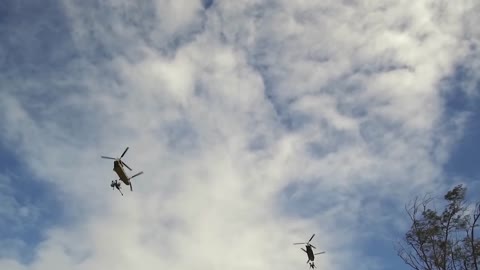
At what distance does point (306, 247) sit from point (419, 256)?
513 inches

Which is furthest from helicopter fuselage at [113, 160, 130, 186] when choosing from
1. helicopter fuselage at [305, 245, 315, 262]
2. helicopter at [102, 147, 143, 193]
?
helicopter fuselage at [305, 245, 315, 262]

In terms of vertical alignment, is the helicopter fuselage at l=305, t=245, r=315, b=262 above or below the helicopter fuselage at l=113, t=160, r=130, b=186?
below

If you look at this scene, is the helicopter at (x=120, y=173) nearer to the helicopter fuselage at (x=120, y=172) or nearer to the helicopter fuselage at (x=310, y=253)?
the helicopter fuselage at (x=120, y=172)

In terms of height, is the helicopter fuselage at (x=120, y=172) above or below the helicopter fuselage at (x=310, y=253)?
above

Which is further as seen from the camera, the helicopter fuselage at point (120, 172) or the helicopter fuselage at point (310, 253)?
the helicopter fuselage at point (310, 253)

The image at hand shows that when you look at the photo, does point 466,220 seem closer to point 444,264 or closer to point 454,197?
point 454,197

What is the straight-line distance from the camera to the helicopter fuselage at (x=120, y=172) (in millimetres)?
18438

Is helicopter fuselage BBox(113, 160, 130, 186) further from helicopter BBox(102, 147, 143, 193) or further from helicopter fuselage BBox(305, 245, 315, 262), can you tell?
helicopter fuselage BBox(305, 245, 315, 262)

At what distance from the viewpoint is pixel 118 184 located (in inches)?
734

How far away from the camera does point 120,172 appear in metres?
18.6

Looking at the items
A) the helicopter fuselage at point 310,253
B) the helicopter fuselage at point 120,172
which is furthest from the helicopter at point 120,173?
the helicopter fuselage at point 310,253

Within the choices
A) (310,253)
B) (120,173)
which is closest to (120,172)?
(120,173)

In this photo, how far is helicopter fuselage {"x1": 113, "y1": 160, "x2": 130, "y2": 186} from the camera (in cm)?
1844

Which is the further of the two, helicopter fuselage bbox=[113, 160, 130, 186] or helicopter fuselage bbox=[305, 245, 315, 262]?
helicopter fuselage bbox=[305, 245, 315, 262]
